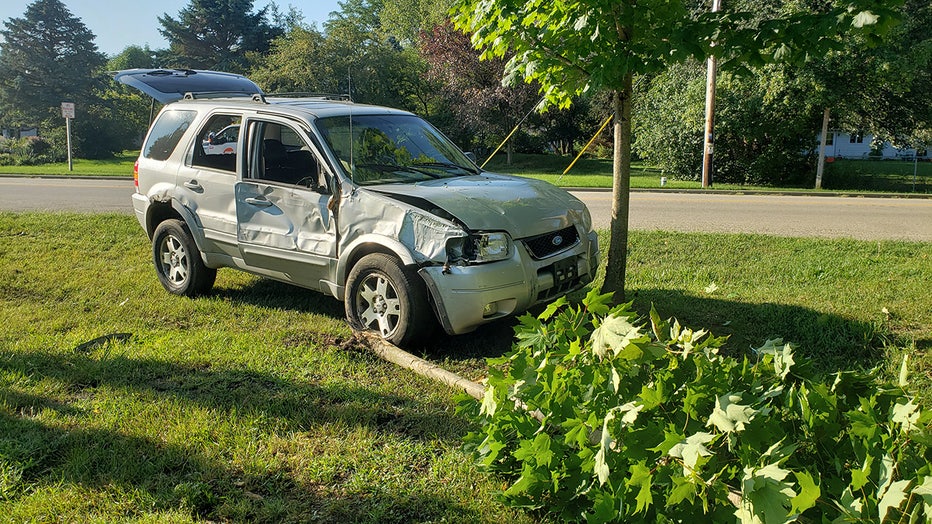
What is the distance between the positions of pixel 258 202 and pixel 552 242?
264 centimetres

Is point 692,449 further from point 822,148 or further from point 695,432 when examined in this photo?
point 822,148

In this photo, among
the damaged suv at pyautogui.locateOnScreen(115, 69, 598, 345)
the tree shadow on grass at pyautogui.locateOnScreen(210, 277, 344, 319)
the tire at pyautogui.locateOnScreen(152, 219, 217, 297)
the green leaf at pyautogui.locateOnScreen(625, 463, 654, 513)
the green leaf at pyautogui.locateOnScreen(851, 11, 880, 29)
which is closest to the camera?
the green leaf at pyautogui.locateOnScreen(625, 463, 654, 513)

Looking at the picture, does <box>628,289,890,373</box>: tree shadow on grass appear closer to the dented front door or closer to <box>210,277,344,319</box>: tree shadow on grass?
the dented front door

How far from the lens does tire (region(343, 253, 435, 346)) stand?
215 inches

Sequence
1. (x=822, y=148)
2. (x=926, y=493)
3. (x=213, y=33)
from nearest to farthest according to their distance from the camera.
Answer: (x=926, y=493)
(x=822, y=148)
(x=213, y=33)

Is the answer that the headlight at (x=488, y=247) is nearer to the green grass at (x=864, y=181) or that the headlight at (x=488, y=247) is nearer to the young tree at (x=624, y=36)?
the young tree at (x=624, y=36)

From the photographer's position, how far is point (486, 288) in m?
5.26

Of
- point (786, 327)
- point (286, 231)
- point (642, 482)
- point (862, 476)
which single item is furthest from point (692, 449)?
point (286, 231)

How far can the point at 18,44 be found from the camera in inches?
2007

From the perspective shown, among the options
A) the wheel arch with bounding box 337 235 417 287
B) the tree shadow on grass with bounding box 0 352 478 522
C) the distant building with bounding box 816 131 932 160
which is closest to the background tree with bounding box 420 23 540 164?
the wheel arch with bounding box 337 235 417 287

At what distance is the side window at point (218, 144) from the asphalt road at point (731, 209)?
668cm

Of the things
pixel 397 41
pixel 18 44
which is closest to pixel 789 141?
pixel 397 41

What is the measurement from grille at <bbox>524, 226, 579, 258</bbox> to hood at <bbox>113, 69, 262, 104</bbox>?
216 inches

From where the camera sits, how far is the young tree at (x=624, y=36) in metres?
4.81
